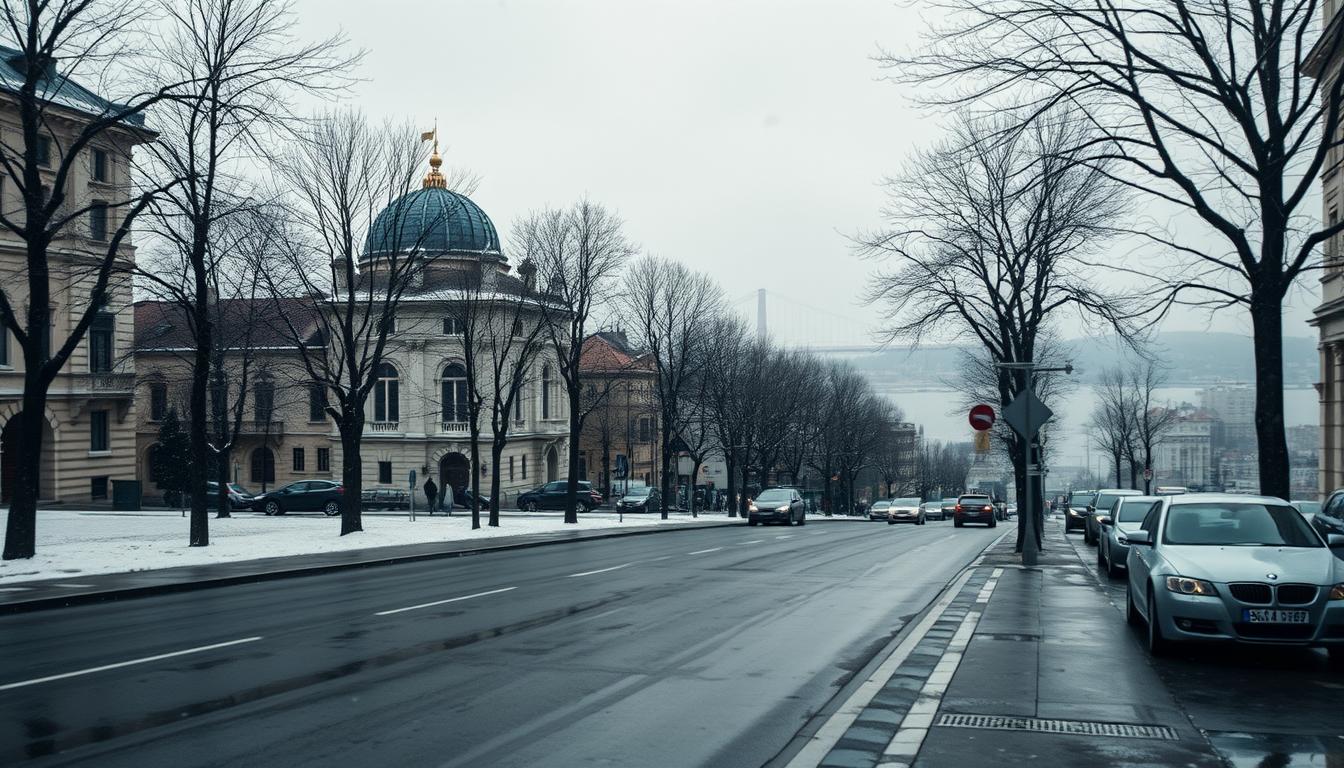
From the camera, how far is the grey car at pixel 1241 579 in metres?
9.77

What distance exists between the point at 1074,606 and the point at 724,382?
4122 centimetres

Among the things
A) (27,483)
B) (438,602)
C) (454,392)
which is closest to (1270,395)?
(438,602)

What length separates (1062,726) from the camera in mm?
7793

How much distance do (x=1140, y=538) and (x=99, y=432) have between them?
162ft

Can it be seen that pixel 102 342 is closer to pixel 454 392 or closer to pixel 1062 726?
pixel 454 392

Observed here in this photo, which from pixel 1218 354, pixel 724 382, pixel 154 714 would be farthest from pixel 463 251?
pixel 1218 354

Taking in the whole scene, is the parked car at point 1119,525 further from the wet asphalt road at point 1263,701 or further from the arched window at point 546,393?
the arched window at point 546,393

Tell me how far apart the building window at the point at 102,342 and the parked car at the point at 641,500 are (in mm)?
24475

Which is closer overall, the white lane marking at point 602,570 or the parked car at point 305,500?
the white lane marking at point 602,570

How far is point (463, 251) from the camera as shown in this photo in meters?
35.3

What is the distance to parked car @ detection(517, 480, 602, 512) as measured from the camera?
196 ft

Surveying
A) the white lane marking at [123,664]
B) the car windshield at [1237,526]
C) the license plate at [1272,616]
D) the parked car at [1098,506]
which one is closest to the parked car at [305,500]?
the parked car at [1098,506]

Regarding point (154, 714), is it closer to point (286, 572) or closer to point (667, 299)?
point (286, 572)

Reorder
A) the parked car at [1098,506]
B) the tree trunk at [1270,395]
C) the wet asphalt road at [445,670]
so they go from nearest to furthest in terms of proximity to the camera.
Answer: the wet asphalt road at [445,670]
the tree trunk at [1270,395]
the parked car at [1098,506]
